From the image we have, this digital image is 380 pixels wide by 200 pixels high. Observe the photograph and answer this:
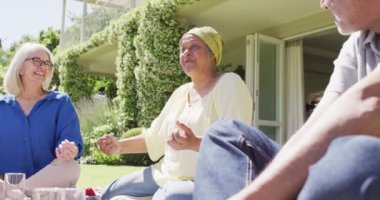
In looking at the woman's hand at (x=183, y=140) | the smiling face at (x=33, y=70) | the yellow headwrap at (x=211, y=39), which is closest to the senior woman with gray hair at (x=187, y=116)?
the yellow headwrap at (x=211, y=39)

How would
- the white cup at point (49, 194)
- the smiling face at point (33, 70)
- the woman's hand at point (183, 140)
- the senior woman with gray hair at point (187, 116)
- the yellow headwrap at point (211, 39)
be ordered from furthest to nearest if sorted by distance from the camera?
the smiling face at point (33, 70)
the yellow headwrap at point (211, 39)
the senior woman with gray hair at point (187, 116)
the woman's hand at point (183, 140)
the white cup at point (49, 194)

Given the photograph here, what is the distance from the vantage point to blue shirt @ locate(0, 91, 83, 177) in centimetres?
286

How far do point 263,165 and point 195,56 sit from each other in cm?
139

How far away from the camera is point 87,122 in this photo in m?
12.3

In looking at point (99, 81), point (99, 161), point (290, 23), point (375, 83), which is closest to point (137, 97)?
point (99, 161)

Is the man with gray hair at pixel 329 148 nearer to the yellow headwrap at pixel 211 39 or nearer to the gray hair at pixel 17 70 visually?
the yellow headwrap at pixel 211 39

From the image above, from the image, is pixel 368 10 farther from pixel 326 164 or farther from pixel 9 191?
pixel 9 191

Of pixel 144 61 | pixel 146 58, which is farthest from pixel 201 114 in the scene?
pixel 144 61

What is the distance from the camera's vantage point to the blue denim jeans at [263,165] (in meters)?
0.71

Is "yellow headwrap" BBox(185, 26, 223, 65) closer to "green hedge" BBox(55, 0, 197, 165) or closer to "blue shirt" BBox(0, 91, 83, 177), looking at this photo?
"blue shirt" BBox(0, 91, 83, 177)

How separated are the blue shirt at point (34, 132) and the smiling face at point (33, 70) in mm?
144

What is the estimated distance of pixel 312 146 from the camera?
858 millimetres

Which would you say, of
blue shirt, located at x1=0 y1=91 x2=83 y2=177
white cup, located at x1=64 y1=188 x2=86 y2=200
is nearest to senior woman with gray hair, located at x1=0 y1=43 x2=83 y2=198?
blue shirt, located at x1=0 y1=91 x2=83 y2=177

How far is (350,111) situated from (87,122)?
11748 millimetres
